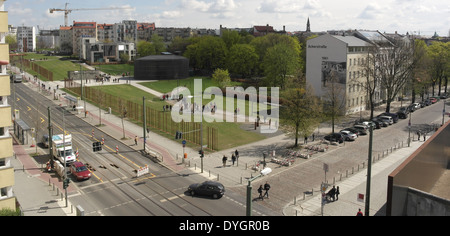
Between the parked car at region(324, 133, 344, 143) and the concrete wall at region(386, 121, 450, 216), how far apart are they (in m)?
16.9

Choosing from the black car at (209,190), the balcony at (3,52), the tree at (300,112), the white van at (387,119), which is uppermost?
the balcony at (3,52)

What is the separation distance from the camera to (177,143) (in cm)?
4772

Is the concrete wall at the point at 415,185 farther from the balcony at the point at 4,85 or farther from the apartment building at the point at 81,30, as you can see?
the apartment building at the point at 81,30

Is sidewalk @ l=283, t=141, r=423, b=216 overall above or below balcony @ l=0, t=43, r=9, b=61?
below

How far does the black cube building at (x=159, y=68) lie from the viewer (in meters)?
106

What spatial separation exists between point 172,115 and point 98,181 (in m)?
28.2

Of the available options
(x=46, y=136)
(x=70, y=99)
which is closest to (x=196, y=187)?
(x=46, y=136)

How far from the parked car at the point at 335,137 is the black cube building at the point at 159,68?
67.2 metres

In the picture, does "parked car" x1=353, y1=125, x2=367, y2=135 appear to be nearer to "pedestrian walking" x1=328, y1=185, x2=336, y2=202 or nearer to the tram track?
"pedestrian walking" x1=328, y1=185, x2=336, y2=202

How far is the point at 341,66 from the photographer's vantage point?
6581 centimetres

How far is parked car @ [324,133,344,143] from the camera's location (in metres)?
48.6

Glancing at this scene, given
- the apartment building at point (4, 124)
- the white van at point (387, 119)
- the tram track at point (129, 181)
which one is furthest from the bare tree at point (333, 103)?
the apartment building at point (4, 124)

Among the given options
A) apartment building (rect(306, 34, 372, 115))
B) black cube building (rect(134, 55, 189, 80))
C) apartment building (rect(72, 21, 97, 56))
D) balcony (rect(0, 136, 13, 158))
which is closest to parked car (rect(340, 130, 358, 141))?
apartment building (rect(306, 34, 372, 115))

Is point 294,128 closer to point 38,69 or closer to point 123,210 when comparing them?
point 123,210
